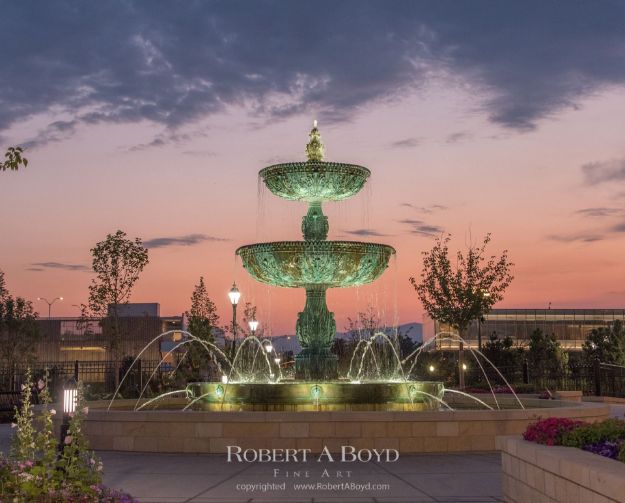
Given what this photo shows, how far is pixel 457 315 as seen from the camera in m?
37.2

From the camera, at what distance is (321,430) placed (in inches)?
560

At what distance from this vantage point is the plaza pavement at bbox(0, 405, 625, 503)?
1025 centimetres

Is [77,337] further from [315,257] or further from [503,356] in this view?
[315,257]

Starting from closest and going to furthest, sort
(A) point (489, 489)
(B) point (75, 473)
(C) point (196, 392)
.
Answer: (B) point (75, 473) < (A) point (489, 489) < (C) point (196, 392)

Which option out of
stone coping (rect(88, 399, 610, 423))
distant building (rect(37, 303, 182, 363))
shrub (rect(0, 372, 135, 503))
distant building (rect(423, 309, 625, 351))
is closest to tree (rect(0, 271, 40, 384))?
stone coping (rect(88, 399, 610, 423))

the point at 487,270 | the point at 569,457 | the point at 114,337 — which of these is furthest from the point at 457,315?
the point at 569,457

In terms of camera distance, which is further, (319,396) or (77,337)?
(77,337)

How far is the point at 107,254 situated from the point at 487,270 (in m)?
16.7

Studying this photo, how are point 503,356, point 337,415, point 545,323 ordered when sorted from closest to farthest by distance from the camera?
1. point 337,415
2. point 503,356
3. point 545,323

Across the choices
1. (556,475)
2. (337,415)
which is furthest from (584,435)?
(337,415)

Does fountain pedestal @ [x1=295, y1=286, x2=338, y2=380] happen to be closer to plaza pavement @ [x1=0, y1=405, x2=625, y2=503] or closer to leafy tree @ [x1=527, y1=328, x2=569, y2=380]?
plaza pavement @ [x1=0, y1=405, x2=625, y2=503]

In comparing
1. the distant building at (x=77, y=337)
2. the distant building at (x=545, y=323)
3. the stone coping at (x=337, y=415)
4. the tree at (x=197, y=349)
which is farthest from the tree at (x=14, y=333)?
A: the distant building at (x=545, y=323)

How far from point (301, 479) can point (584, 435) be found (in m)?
4.37

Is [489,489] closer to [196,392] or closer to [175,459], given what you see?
[175,459]
